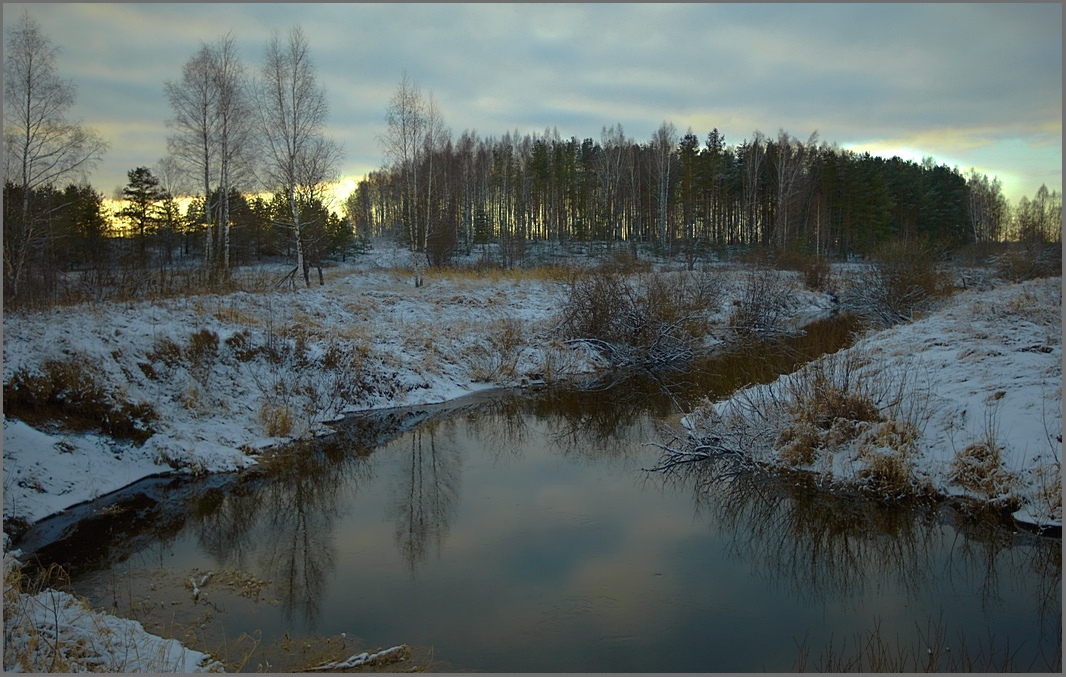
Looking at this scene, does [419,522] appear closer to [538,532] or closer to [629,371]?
[538,532]

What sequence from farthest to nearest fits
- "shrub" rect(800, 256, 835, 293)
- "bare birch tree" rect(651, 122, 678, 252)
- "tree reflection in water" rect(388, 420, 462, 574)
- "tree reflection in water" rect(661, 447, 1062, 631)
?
"bare birch tree" rect(651, 122, 678, 252), "shrub" rect(800, 256, 835, 293), "tree reflection in water" rect(388, 420, 462, 574), "tree reflection in water" rect(661, 447, 1062, 631)

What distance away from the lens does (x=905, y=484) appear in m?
8.97

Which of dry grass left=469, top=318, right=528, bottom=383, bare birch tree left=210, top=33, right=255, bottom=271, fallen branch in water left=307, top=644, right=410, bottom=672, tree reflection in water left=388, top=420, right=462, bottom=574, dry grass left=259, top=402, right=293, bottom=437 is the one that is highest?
bare birch tree left=210, top=33, right=255, bottom=271

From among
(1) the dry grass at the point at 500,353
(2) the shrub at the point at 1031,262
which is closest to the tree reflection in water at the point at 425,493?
(1) the dry grass at the point at 500,353

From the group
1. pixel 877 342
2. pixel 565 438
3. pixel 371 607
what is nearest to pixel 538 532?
pixel 371 607

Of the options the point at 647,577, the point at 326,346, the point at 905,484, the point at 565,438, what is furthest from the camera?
the point at 326,346

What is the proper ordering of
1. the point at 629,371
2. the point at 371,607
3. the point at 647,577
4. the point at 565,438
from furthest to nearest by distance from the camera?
the point at 629,371 < the point at 565,438 < the point at 647,577 < the point at 371,607

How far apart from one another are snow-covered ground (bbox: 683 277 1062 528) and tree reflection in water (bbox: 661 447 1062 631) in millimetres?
398

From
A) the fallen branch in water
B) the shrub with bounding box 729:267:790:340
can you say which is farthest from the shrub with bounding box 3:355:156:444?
the shrub with bounding box 729:267:790:340

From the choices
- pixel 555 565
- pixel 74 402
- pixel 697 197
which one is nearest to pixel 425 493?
pixel 555 565

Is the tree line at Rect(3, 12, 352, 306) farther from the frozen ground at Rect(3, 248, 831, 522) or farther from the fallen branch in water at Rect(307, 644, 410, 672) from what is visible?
the fallen branch in water at Rect(307, 644, 410, 672)

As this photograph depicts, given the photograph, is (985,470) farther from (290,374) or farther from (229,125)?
(229,125)

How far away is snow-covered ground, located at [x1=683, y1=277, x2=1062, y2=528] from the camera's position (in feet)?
27.9

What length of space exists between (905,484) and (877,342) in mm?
7477
